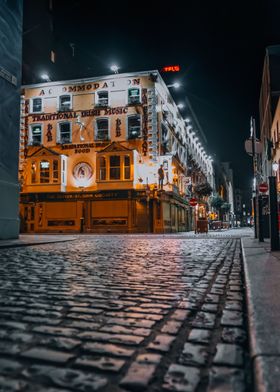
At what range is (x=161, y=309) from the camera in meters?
3.04

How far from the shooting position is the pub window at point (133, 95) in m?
29.9

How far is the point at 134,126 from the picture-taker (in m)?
30.0

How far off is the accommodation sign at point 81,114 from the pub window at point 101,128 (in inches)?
23.4

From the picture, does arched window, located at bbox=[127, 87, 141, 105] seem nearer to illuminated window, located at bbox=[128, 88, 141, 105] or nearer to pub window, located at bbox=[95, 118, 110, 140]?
illuminated window, located at bbox=[128, 88, 141, 105]

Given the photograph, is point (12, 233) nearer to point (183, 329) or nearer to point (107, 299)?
point (107, 299)

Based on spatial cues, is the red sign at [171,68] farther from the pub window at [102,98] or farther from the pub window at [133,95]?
the pub window at [102,98]

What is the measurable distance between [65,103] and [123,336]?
31.3 metres

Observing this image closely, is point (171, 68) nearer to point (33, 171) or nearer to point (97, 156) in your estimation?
point (97, 156)

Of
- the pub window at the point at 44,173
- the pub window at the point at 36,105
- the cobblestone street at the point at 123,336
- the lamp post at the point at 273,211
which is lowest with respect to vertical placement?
the cobblestone street at the point at 123,336

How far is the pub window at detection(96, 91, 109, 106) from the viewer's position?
30.5 metres

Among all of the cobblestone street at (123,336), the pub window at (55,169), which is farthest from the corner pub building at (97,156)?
the cobblestone street at (123,336)

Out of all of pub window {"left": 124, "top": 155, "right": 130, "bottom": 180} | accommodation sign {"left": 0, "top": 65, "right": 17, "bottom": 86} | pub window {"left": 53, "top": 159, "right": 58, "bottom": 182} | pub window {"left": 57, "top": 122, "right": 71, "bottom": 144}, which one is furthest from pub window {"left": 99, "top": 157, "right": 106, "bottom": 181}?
accommodation sign {"left": 0, "top": 65, "right": 17, "bottom": 86}

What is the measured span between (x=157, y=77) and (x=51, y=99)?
9.87 m

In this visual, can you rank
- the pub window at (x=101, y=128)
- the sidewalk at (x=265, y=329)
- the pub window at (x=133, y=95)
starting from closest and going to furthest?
the sidewalk at (x=265, y=329) < the pub window at (x=133, y=95) < the pub window at (x=101, y=128)
